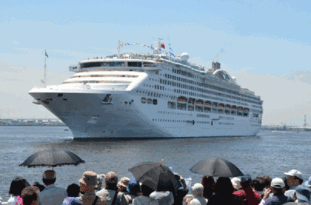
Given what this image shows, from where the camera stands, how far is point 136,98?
4644 cm

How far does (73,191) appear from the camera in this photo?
6961 mm

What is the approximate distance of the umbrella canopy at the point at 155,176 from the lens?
6.86 metres

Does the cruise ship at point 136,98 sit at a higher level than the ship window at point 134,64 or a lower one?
lower

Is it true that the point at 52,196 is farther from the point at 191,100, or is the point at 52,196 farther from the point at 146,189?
the point at 191,100

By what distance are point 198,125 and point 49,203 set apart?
57.6 meters

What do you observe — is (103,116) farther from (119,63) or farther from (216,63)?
(216,63)

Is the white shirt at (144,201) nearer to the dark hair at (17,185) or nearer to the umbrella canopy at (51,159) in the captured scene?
the dark hair at (17,185)

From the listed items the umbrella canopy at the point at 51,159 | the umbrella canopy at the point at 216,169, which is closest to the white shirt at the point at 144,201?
the umbrella canopy at the point at 216,169

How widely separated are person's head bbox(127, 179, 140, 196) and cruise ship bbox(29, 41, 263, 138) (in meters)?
35.2

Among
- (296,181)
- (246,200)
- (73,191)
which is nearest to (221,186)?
(246,200)

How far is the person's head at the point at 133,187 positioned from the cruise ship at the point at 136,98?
116 ft

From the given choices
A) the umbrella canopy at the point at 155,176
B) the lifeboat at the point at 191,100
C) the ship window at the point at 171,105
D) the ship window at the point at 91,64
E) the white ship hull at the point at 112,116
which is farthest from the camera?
the lifeboat at the point at 191,100

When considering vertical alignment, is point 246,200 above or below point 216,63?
below

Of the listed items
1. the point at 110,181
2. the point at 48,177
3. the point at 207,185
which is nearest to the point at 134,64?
the point at 207,185
